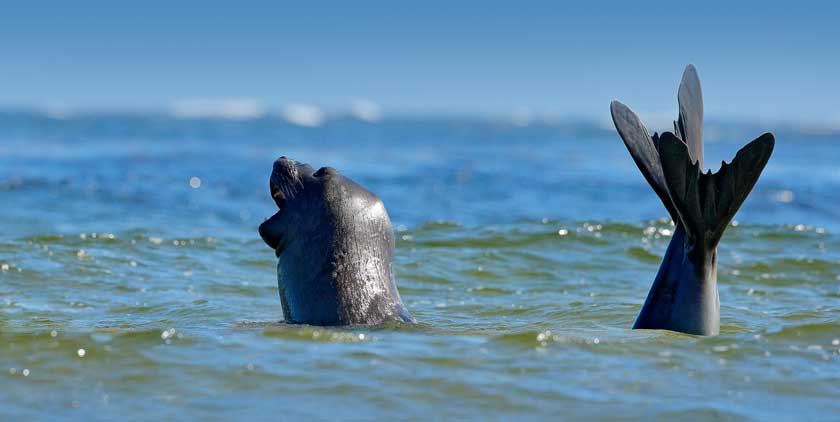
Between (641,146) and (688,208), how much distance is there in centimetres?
35

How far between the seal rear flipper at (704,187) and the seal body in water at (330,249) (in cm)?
127

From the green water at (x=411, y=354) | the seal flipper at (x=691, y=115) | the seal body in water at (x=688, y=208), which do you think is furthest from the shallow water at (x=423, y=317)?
the seal flipper at (x=691, y=115)

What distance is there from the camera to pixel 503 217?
12.8 metres

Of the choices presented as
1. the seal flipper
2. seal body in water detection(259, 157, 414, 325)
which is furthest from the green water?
the seal flipper

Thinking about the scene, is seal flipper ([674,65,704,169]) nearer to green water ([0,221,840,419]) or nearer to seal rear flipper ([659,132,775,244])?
seal rear flipper ([659,132,775,244])

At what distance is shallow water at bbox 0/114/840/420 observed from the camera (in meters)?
3.83

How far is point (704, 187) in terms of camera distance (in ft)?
16.1

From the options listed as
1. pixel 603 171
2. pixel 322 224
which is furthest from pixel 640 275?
pixel 603 171

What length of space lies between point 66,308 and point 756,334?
361 centimetres

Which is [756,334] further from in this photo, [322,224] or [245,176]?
[245,176]

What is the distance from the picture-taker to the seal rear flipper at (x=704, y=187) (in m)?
4.80

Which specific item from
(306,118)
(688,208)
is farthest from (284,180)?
(306,118)

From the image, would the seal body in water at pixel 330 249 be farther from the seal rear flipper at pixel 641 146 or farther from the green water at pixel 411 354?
the seal rear flipper at pixel 641 146

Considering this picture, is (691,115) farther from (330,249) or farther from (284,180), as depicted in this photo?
(284,180)
